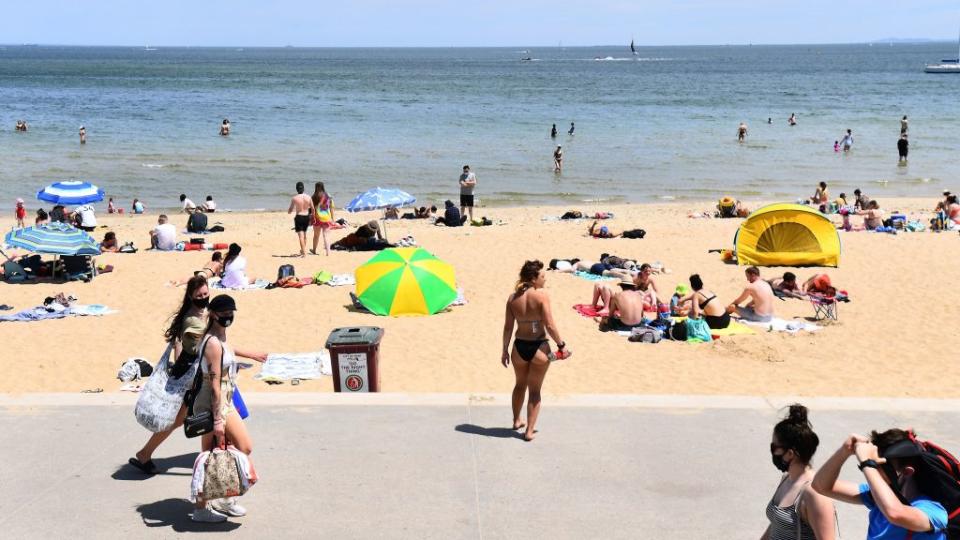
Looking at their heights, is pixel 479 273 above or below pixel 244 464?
below

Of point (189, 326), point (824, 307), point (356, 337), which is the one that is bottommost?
point (824, 307)

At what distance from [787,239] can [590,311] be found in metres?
4.90

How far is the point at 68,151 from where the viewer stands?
41.5 meters

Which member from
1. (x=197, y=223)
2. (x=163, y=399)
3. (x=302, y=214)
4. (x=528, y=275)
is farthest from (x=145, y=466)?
(x=197, y=223)

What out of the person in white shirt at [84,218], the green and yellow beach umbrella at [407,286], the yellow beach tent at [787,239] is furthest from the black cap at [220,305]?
the person in white shirt at [84,218]

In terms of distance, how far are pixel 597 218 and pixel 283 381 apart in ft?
48.0

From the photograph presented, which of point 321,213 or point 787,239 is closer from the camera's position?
point 787,239

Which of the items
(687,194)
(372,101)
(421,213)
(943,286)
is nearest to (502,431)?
(943,286)

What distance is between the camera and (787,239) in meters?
17.0

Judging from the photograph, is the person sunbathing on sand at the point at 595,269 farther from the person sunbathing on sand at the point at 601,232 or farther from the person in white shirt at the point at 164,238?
the person in white shirt at the point at 164,238

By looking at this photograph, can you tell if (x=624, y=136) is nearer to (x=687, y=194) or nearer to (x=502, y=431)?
(x=687, y=194)

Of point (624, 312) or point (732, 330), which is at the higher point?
point (624, 312)

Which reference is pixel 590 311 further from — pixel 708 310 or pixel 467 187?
pixel 467 187

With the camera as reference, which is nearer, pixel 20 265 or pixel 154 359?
pixel 154 359
